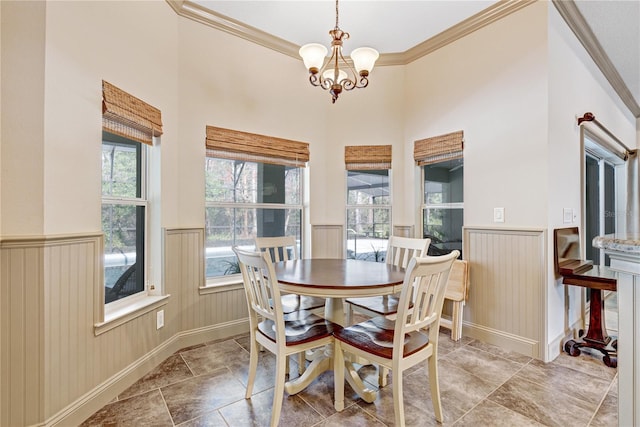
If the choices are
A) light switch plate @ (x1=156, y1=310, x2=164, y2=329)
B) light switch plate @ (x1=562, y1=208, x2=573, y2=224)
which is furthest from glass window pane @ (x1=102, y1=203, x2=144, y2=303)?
light switch plate @ (x1=562, y1=208, x2=573, y2=224)

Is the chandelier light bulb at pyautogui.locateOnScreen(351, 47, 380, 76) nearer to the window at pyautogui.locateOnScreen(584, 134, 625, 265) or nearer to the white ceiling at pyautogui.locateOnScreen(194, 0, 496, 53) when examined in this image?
the white ceiling at pyautogui.locateOnScreen(194, 0, 496, 53)

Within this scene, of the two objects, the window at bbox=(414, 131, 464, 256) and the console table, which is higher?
the window at bbox=(414, 131, 464, 256)

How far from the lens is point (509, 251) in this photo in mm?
2662

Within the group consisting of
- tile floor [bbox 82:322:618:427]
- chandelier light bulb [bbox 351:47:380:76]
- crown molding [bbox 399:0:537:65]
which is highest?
crown molding [bbox 399:0:537:65]

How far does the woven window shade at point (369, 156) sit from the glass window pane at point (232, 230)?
100cm

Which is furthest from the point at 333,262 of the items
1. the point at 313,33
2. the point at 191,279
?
the point at 313,33

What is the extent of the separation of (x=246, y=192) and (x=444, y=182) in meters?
2.16

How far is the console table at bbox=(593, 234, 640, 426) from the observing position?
106cm

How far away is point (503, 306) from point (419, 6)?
280cm

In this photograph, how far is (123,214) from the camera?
2289mm

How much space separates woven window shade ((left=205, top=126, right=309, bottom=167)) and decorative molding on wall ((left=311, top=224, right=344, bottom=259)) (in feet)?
2.62

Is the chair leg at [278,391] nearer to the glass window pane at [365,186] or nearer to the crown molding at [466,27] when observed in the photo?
the glass window pane at [365,186]

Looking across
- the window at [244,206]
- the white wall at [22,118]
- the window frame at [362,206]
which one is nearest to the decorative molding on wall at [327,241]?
the window frame at [362,206]

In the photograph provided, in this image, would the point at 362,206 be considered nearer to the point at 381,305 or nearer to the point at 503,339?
the point at 381,305
